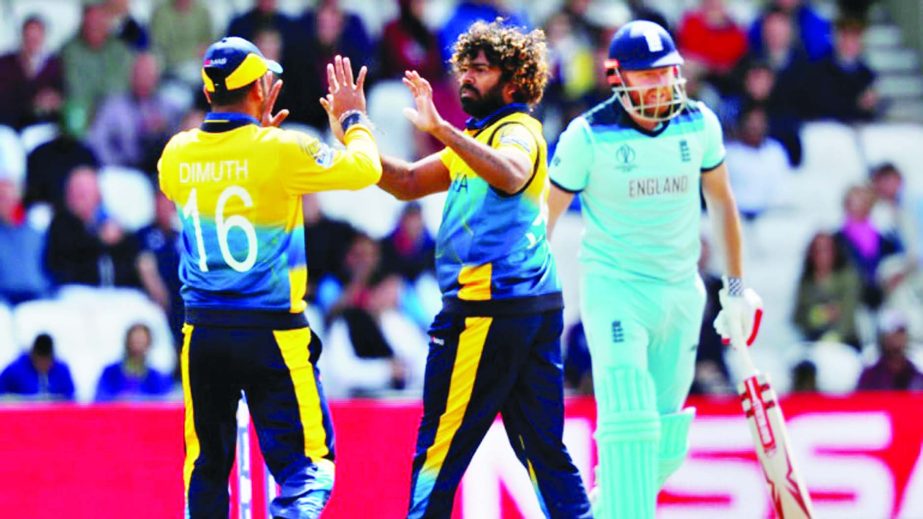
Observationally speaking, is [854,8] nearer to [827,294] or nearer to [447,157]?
[827,294]

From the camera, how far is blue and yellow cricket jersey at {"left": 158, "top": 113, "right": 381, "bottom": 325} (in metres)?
6.42

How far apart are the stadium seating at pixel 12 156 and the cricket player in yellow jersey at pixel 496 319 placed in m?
5.66

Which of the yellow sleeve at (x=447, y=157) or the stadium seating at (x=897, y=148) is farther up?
the stadium seating at (x=897, y=148)

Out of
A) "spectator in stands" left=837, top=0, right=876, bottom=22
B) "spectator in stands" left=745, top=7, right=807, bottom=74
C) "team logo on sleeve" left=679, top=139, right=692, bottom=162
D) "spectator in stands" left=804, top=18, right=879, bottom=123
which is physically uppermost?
"spectator in stands" left=837, top=0, right=876, bottom=22

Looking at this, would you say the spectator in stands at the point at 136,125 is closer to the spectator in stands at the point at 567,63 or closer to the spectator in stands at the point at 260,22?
the spectator in stands at the point at 260,22

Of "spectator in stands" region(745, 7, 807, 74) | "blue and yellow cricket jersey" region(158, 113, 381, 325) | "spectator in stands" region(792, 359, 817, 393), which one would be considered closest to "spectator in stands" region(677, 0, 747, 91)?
"spectator in stands" region(745, 7, 807, 74)

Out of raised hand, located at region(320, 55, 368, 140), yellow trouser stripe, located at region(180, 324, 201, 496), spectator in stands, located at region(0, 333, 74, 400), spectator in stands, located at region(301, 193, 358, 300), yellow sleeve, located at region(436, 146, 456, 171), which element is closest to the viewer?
yellow trouser stripe, located at region(180, 324, 201, 496)

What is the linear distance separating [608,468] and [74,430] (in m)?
2.32

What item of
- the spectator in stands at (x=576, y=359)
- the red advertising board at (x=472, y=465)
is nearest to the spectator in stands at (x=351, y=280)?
the spectator in stands at (x=576, y=359)

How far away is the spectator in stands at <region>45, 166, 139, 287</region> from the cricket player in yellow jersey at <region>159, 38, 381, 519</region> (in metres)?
4.85

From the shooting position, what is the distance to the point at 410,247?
462 inches

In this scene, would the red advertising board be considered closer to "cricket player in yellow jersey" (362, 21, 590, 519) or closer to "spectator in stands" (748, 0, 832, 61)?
"cricket player in yellow jersey" (362, 21, 590, 519)

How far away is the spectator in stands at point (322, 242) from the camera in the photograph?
1155 centimetres

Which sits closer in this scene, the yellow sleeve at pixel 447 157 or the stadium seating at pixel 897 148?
the yellow sleeve at pixel 447 157
